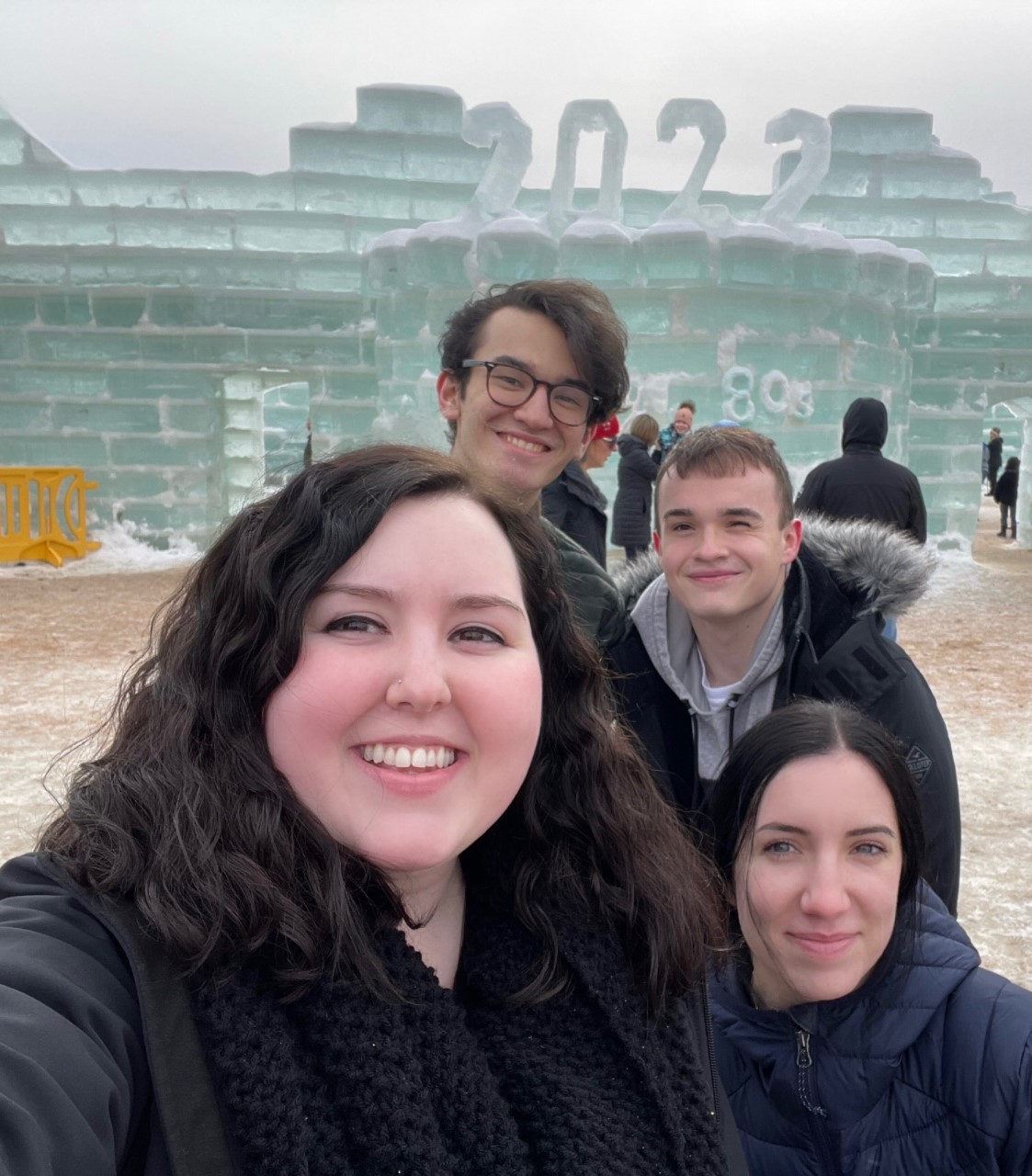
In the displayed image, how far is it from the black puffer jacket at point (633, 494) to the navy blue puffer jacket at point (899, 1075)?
7414 mm

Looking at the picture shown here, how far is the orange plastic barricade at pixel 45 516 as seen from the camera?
12.0 meters

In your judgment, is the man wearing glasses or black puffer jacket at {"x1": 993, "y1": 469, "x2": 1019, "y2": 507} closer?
the man wearing glasses

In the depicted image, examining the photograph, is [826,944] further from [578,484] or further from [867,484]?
[867,484]

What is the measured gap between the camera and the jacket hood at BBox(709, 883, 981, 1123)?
165 cm

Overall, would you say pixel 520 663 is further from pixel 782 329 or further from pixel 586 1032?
pixel 782 329

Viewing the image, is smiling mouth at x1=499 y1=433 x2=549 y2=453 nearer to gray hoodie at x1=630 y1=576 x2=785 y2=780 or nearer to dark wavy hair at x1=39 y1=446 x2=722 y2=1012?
gray hoodie at x1=630 y1=576 x2=785 y2=780

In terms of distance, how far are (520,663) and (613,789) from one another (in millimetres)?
349

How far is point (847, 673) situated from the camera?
2.26m

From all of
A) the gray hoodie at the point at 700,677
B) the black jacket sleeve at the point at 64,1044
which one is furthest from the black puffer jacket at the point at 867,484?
the black jacket sleeve at the point at 64,1044

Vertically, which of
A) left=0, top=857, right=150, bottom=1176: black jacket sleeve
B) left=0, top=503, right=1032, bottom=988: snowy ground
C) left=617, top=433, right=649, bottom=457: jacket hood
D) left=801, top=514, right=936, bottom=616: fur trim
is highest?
left=617, top=433, right=649, bottom=457: jacket hood

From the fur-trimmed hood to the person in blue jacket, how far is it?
0.55 m

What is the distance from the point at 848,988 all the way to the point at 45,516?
1212 centimetres

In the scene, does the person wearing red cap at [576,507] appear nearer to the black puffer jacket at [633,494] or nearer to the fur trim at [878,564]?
the fur trim at [878,564]

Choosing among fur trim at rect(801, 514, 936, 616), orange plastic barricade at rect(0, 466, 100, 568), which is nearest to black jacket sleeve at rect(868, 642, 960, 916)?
fur trim at rect(801, 514, 936, 616)
